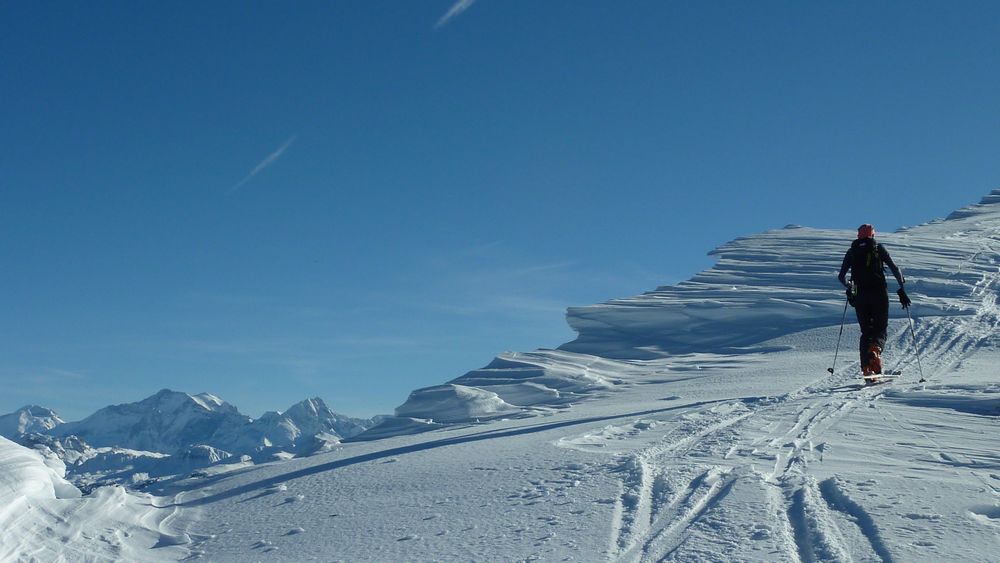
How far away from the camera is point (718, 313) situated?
76.6ft

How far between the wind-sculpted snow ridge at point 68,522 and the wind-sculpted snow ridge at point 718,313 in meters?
5.91

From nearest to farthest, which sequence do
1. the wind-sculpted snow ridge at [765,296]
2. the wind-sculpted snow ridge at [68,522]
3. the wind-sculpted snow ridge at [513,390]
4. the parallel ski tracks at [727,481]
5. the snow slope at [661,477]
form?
the parallel ski tracks at [727,481] < the snow slope at [661,477] < the wind-sculpted snow ridge at [68,522] < the wind-sculpted snow ridge at [513,390] < the wind-sculpted snow ridge at [765,296]

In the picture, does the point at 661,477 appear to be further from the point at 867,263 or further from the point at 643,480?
the point at 867,263

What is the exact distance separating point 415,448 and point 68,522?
12.8 feet

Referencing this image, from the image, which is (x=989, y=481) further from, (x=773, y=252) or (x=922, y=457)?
(x=773, y=252)

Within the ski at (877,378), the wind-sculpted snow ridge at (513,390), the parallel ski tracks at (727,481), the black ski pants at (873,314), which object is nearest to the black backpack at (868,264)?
the black ski pants at (873,314)

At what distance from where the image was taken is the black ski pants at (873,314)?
469 inches

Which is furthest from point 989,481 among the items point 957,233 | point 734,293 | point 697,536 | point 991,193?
point 991,193

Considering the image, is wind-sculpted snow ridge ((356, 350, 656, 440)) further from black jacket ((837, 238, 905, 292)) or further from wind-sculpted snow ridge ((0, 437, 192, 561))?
wind-sculpted snow ridge ((0, 437, 192, 561))

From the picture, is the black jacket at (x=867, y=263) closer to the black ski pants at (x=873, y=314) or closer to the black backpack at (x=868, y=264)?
the black backpack at (x=868, y=264)

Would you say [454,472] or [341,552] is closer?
[341,552]

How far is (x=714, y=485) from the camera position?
19.2 feet

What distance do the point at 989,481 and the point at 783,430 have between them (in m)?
2.50

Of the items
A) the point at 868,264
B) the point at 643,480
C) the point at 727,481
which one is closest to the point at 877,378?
the point at 868,264
